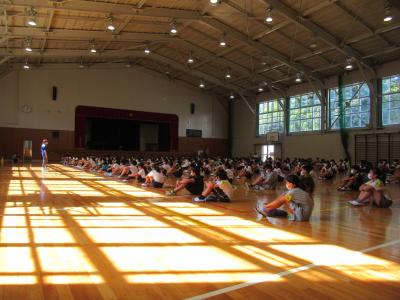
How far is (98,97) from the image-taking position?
33.0 metres

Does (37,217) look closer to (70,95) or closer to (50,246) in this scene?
(50,246)

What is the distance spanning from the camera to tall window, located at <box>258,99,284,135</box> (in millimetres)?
32656

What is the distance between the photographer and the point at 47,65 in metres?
30.4

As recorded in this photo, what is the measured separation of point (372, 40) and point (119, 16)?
14382 mm

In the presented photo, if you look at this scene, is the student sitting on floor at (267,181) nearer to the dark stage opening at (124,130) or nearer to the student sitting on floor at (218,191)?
the student sitting on floor at (218,191)

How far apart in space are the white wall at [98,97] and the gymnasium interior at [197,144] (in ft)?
0.37

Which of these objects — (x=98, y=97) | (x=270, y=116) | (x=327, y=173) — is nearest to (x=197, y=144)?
(x=270, y=116)

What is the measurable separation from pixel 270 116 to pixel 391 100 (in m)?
12.0

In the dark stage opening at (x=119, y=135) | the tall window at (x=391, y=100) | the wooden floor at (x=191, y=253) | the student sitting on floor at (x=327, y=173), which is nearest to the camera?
the wooden floor at (x=191, y=253)

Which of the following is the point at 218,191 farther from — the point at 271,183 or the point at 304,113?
the point at 304,113

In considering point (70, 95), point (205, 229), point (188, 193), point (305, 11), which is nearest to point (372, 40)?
point (305, 11)

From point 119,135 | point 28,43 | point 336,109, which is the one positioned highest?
point 28,43

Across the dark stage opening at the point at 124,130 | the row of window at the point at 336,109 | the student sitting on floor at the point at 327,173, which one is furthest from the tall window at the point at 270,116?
the student sitting on floor at the point at 327,173

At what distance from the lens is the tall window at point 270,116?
32656mm
